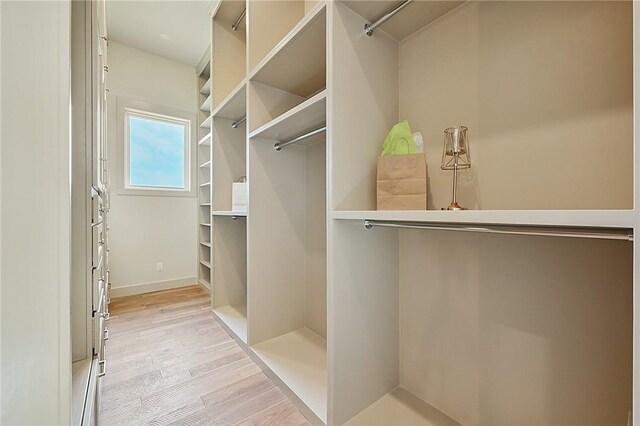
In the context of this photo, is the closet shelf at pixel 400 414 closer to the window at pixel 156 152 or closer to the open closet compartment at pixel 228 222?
the open closet compartment at pixel 228 222

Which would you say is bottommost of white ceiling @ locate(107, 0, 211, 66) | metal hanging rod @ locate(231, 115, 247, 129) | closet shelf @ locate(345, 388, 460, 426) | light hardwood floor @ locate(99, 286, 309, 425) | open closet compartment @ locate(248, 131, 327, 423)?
light hardwood floor @ locate(99, 286, 309, 425)

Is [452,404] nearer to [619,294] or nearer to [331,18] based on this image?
[619,294]

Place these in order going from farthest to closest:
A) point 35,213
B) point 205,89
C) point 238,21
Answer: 1. point 205,89
2. point 238,21
3. point 35,213

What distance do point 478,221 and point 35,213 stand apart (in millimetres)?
976

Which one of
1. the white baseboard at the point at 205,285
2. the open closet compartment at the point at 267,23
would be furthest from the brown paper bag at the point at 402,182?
the white baseboard at the point at 205,285

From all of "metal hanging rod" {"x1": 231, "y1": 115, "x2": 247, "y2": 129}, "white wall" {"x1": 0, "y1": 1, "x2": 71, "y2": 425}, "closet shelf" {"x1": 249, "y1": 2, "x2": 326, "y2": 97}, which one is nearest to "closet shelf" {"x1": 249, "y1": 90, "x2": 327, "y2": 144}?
"closet shelf" {"x1": 249, "y1": 2, "x2": 326, "y2": 97}

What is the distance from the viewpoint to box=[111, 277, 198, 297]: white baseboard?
3.05 metres

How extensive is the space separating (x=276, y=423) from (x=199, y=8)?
132 inches

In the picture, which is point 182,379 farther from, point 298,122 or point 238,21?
point 238,21

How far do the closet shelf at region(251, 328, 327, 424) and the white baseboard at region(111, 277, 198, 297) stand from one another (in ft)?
6.81

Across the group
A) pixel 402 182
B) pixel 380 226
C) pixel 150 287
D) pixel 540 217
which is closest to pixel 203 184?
pixel 150 287

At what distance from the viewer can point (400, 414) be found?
1249 millimetres

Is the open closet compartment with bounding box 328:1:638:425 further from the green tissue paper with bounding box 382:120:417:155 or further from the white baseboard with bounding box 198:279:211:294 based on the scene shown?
the white baseboard with bounding box 198:279:211:294

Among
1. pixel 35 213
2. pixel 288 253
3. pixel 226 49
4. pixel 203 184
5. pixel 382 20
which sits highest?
pixel 226 49
